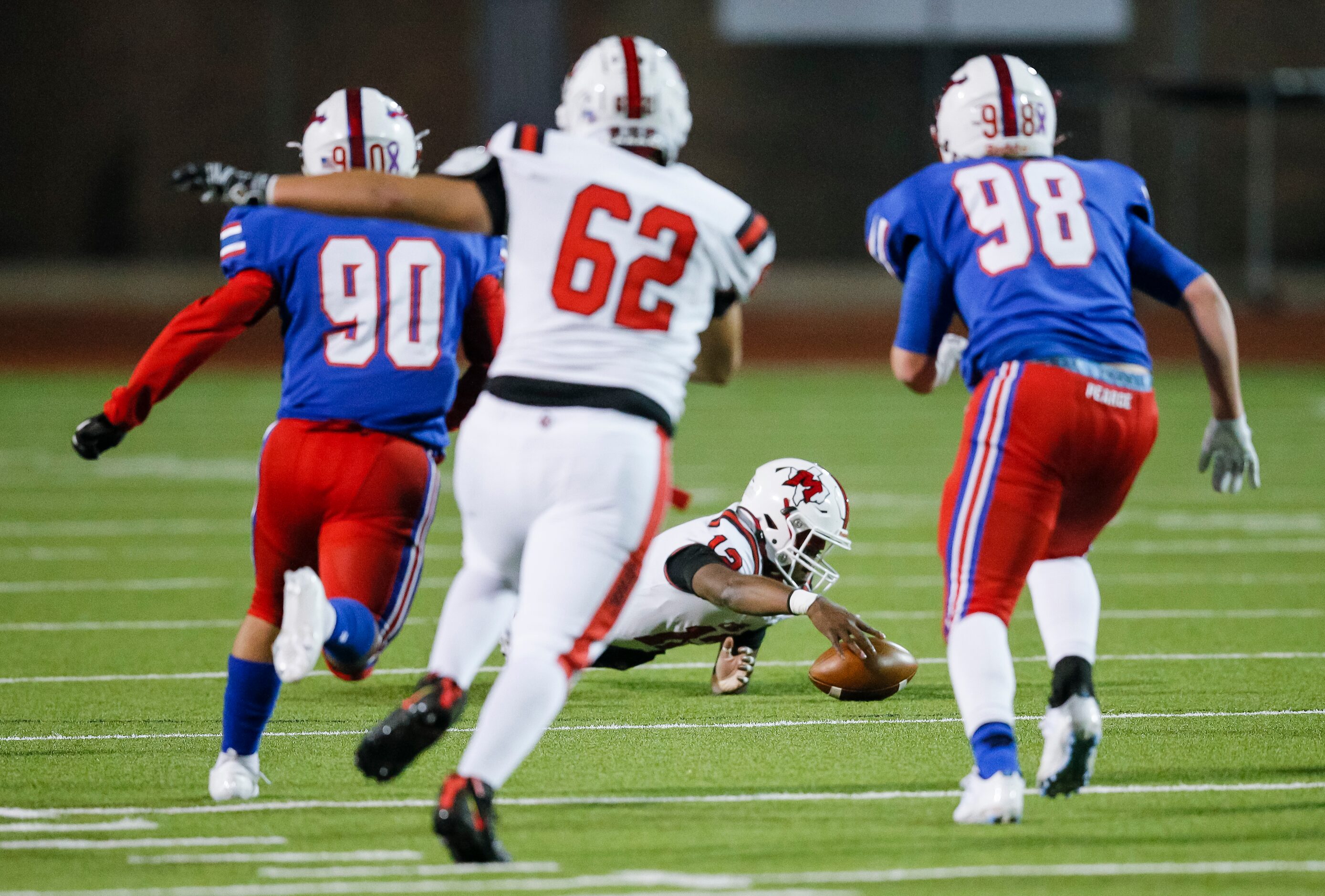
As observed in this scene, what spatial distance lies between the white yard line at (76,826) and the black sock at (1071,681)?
2.04 meters

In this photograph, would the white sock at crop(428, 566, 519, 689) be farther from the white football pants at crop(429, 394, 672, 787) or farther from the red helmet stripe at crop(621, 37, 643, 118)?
the red helmet stripe at crop(621, 37, 643, 118)

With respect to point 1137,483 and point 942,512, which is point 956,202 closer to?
point 942,512

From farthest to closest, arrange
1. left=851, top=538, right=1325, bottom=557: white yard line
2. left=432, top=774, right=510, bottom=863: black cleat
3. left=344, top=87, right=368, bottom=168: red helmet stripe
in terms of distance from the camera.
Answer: left=851, top=538, right=1325, bottom=557: white yard line
left=344, top=87, right=368, bottom=168: red helmet stripe
left=432, top=774, right=510, bottom=863: black cleat

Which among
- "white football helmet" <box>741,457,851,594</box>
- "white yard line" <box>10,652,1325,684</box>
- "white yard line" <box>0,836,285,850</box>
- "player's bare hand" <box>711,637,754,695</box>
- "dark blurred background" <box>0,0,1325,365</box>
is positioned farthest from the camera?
"dark blurred background" <box>0,0,1325,365</box>

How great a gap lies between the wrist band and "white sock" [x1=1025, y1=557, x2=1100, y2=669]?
0.93 meters

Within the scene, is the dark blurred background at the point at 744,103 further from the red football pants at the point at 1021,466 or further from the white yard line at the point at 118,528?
the red football pants at the point at 1021,466

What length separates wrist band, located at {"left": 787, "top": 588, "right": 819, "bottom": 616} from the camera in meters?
5.06

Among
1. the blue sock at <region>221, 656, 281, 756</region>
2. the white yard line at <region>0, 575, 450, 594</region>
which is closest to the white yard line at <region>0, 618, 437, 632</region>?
A: the white yard line at <region>0, 575, 450, 594</region>

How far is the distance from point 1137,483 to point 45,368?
1341 centimetres

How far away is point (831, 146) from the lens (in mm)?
26234

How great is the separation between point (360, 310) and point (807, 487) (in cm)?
172

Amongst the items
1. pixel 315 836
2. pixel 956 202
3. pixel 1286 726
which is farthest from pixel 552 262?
pixel 1286 726

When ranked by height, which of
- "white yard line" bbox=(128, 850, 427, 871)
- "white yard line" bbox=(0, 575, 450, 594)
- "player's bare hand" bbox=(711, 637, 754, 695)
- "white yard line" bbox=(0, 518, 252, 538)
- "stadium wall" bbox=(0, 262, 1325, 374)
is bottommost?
"stadium wall" bbox=(0, 262, 1325, 374)

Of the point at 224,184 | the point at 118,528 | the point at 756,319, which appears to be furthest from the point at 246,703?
the point at 756,319
